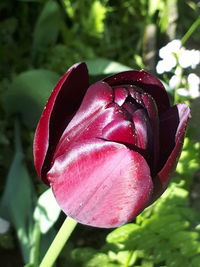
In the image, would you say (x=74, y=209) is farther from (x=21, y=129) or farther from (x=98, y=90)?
(x=21, y=129)

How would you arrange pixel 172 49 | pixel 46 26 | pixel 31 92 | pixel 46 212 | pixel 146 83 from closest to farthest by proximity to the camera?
pixel 146 83 < pixel 46 212 < pixel 172 49 < pixel 31 92 < pixel 46 26

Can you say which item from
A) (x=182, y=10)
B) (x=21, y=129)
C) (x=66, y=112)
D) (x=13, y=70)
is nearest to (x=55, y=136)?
(x=66, y=112)

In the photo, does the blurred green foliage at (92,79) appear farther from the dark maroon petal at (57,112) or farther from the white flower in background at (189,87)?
the dark maroon petal at (57,112)

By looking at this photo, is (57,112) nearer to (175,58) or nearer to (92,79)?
(175,58)

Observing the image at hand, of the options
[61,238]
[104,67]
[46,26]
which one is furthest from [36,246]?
[46,26]

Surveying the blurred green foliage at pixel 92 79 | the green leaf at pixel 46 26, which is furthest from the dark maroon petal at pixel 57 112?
the green leaf at pixel 46 26

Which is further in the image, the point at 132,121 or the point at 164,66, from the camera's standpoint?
the point at 164,66
